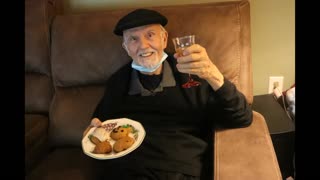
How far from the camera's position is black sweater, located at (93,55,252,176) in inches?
53.1

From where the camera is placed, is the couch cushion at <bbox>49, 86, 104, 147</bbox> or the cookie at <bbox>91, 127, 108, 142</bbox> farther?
the couch cushion at <bbox>49, 86, 104, 147</bbox>

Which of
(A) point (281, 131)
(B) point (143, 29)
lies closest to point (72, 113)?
(B) point (143, 29)

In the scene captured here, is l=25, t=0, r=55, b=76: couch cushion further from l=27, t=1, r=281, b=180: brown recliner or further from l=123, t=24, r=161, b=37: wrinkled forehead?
l=123, t=24, r=161, b=37: wrinkled forehead

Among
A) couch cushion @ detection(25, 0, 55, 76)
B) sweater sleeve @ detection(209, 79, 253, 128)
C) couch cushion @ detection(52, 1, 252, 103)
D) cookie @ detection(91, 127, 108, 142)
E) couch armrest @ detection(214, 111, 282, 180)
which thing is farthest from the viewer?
couch cushion @ detection(25, 0, 55, 76)

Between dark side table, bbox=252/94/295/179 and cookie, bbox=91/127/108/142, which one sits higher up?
cookie, bbox=91/127/108/142

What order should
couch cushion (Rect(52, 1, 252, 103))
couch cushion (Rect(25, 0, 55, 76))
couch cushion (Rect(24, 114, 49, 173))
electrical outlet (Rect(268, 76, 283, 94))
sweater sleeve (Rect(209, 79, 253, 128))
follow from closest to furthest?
sweater sleeve (Rect(209, 79, 253, 128)), couch cushion (Rect(52, 1, 252, 103)), couch cushion (Rect(24, 114, 49, 173)), couch cushion (Rect(25, 0, 55, 76)), electrical outlet (Rect(268, 76, 283, 94))

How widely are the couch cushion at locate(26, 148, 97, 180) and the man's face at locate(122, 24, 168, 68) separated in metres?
0.45

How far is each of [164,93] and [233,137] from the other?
1.06ft

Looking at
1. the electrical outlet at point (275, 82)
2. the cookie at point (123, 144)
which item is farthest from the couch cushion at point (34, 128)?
the electrical outlet at point (275, 82)

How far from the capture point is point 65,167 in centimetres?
158

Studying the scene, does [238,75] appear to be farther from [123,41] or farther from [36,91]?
[36,91]

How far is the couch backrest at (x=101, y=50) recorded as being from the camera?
1557 mm

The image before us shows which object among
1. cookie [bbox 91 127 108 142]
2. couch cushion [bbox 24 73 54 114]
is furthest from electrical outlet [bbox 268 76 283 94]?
couch cushion [bbox 24 73 54 114]

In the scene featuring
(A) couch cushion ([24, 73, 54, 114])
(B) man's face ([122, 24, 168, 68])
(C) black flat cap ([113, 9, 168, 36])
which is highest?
(C) black flat cap ([113, 9, 168, 36])
